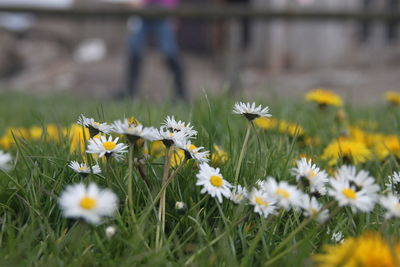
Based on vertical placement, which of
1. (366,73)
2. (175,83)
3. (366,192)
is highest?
(366,192)

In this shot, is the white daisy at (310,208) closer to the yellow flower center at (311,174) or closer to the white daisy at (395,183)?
the yellow flower center at (311,174)

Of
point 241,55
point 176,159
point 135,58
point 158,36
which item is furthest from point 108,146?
point 241,55

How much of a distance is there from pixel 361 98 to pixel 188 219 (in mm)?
6865

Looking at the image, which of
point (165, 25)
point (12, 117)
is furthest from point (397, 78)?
point (12, 117)

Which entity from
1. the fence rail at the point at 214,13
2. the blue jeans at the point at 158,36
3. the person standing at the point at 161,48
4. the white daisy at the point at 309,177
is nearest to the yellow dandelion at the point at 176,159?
the white daisy at the point at 309,177

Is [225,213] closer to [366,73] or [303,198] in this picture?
[303,198]

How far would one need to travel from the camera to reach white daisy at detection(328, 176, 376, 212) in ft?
1.86

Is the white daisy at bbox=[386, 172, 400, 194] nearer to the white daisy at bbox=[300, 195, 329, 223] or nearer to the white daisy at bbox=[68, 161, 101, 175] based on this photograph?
the white daisy at bbox=[300, 195, 329, 223]

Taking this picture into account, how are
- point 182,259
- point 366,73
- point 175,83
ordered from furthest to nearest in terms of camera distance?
1. point 366,73
2. point 175,83
3. point 182,259

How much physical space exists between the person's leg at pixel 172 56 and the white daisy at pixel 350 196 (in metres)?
3.61

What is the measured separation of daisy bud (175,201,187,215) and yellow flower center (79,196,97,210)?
0.76 ft

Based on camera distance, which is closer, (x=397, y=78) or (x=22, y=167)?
(x=22, y=167)

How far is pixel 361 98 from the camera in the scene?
7.16 meters

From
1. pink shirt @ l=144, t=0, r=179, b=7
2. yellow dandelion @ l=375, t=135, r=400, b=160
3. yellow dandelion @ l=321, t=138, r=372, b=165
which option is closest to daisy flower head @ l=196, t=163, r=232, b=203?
yellow dandelion @ l=321, t=138, r=372, b=165
